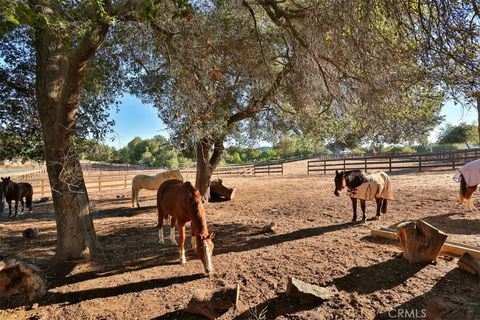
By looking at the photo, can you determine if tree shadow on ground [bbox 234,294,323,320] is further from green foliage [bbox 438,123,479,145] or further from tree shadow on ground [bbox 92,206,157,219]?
green foliage [bbox 438,123,479,145]

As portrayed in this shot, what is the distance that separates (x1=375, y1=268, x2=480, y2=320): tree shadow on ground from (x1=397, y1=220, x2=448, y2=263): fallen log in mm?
346

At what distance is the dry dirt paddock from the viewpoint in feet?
12.5

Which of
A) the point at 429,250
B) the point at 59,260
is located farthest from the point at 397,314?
the point at 59,260

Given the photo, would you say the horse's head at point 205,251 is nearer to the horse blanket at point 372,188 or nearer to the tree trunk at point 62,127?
the tree trunk at point 62,127

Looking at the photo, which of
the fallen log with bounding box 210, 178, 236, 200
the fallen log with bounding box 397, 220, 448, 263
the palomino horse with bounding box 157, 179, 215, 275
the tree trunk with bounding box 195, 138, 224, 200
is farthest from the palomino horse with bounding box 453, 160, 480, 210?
the fallen log with bounding box 210, 178, 236, 200

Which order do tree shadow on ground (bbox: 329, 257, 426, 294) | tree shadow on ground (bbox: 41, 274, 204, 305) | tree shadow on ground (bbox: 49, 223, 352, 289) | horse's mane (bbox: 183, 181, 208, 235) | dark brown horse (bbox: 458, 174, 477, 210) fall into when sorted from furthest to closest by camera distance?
dark brown horse (bbox: 458, 174, 477, 210)
tree shadow on ground (bbox: 49, 223, 352, 289)
horse's mane (bbox: 183, 181, 208, 235)
tree shadow on ground (bbox: 41, 274, 204, 305)
tree shadow on ground (bbox: 329, 257, 426, 294)

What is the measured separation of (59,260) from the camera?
5.75 meters

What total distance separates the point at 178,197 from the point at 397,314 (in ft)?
12.4

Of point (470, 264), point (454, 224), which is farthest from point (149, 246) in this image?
point (454, 224)

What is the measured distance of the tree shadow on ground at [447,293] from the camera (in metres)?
3.44

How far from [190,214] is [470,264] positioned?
4.03m

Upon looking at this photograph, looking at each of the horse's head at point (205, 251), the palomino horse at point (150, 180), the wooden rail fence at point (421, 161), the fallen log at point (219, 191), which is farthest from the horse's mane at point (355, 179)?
the wooden rail fence at point (421, 161)

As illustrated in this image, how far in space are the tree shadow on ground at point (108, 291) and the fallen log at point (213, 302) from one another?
3.09 feet

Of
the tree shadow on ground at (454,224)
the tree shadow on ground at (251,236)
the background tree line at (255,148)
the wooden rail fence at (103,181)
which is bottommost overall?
the tree shadow on ground at (251,236)
